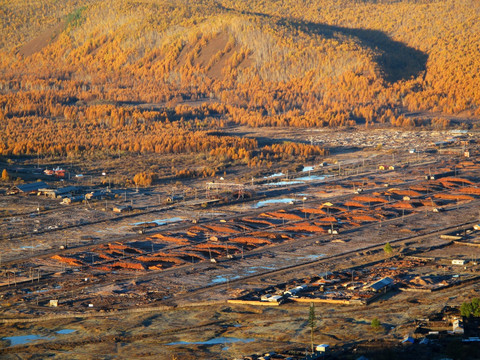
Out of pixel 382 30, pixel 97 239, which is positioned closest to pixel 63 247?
pixel 97 239

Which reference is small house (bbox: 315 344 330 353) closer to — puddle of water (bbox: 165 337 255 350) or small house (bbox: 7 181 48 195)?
puddle of water (bbox: 165 337 255 350)

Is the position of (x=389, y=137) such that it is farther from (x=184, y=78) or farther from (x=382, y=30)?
(x=382, y=30)

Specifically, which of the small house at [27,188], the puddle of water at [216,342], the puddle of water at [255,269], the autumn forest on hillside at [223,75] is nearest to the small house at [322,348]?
the puddle of water at [216,342]

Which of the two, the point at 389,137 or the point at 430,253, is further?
the point at 389,137

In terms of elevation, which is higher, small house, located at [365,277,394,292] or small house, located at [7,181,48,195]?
small house, located at [365,277,394,292]

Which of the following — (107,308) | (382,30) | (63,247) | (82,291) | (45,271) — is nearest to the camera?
(107,308)

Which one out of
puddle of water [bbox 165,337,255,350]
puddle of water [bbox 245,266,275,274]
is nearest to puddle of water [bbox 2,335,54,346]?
puddle of water [bbox 165,337,255,350]
